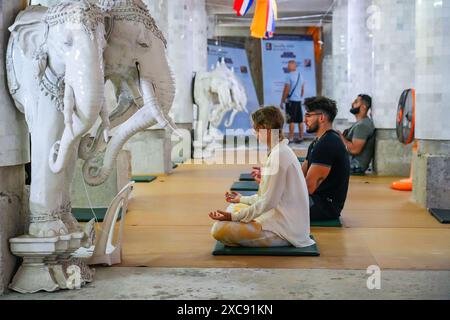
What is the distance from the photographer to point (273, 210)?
461 cm

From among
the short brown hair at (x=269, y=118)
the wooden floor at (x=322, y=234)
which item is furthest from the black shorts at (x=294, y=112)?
the short brown hair at (x=269, y=118)

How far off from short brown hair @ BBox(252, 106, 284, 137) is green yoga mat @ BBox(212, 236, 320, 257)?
2.55ft

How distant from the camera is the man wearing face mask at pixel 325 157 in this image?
5.59 metres

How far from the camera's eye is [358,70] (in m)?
14.6

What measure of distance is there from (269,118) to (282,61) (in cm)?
1830

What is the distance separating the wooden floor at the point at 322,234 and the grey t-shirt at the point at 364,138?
1.62 m

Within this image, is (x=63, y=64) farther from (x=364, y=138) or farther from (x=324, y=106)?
(x=364, y=138)

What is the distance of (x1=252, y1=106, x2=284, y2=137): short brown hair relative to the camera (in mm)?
4613

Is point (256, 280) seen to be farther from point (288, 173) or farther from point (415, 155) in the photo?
point (415, 155)

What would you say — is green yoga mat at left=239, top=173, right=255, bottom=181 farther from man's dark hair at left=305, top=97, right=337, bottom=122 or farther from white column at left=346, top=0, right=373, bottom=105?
white column at left=346, top=0, right=373, bottom=105

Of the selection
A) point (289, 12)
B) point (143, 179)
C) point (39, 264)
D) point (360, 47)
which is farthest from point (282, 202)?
point (289, 12)
